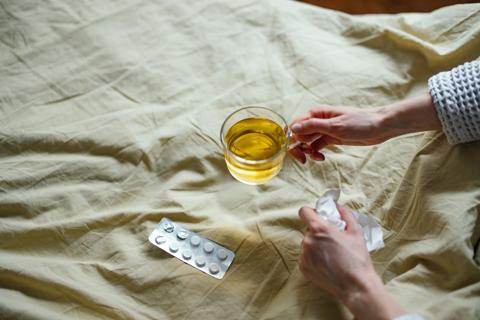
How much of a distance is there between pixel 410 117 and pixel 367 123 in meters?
0.07

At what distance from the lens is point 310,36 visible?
108cm

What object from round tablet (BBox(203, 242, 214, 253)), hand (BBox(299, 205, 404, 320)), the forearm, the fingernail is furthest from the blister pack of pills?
the forearm

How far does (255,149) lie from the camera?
914 mm

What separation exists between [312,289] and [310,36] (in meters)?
0.57

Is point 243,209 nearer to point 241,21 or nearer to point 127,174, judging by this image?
point 127,174

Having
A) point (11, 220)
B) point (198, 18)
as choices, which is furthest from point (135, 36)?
point (11, 220)

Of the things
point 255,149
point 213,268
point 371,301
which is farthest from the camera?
point 255,149

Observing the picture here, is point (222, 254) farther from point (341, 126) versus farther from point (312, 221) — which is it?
point (341, 126)

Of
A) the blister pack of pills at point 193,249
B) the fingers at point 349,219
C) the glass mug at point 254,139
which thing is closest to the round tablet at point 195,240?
the blister pack of pills at point 193,249

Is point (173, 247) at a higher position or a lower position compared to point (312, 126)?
lower

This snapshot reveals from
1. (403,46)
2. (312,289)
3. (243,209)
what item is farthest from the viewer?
(403,46)

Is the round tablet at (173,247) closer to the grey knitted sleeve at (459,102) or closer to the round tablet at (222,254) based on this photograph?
the round tablet at (222,254)

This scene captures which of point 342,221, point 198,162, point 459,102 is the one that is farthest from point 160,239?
point 459,102

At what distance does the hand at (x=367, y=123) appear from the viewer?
0.82 meters
